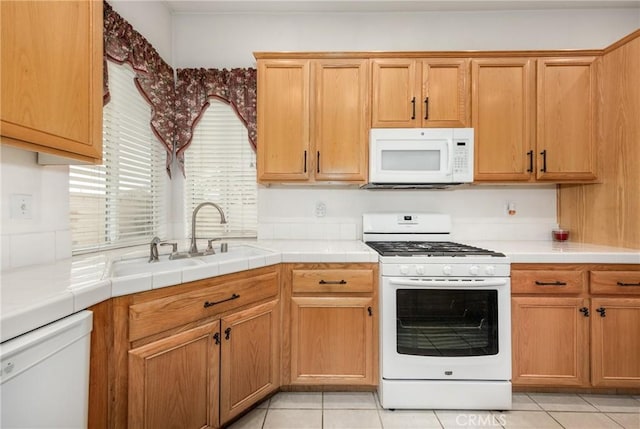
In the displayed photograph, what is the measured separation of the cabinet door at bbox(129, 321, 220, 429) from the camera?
1.22m

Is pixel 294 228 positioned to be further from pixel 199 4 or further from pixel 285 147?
pixel 199 4

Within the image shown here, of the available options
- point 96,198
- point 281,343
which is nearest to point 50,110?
point 96,198

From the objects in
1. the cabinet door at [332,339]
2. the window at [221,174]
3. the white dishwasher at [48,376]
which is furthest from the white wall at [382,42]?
the white dishwasher at [48,376]

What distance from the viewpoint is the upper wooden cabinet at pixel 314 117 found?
7.56 ft

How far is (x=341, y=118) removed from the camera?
232cm

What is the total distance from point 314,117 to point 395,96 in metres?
0.61

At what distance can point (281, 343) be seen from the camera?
1.93m

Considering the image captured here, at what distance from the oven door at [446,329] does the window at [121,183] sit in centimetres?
173

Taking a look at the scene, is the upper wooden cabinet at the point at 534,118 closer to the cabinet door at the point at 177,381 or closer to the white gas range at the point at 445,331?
the white gas range at the point at 445,331

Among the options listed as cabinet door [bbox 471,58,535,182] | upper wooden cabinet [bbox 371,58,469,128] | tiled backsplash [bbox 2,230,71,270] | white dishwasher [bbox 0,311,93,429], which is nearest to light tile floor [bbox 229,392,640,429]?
white dishwasher [bbox 0,311,93,429]

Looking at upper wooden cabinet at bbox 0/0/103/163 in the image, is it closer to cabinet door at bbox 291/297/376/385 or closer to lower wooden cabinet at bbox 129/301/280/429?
lower wooden cabinet at bbox 129/301/280/429

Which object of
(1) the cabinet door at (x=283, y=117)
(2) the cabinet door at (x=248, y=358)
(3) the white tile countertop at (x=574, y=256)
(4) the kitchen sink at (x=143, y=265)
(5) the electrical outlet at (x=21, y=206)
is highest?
(1) the cabinet door at (x=283, y=117)

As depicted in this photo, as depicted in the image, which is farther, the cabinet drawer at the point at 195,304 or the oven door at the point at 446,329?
the oven door at the point at 446,329

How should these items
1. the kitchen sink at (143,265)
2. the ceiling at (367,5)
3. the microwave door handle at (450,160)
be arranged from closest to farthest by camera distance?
the kitchen sink at (143,265)
the microwave door handle at (450,160)
the ceiling at (367,5)
